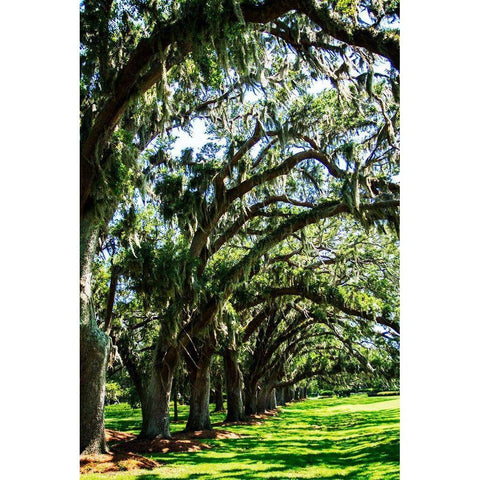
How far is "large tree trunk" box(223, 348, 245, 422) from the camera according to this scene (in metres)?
15.9

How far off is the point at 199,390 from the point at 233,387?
133 inches

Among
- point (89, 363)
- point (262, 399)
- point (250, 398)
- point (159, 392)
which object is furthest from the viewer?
point (262, 399)

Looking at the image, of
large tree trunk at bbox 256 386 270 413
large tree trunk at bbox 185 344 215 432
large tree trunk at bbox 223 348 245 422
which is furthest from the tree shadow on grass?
large tree trunk at bbox 256 386 270 413

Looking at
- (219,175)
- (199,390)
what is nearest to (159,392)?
(199,390)

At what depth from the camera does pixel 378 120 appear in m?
10.5

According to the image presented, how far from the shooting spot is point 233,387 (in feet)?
53.1

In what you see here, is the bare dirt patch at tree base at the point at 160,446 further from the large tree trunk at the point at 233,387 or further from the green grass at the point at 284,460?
the large tree trunk at the point at 233,387

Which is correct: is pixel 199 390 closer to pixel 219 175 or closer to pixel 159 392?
pixel 159 392

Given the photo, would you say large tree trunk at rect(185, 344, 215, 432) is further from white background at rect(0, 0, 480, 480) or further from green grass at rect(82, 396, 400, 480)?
white background at rect(0, 0, 480, 480)
